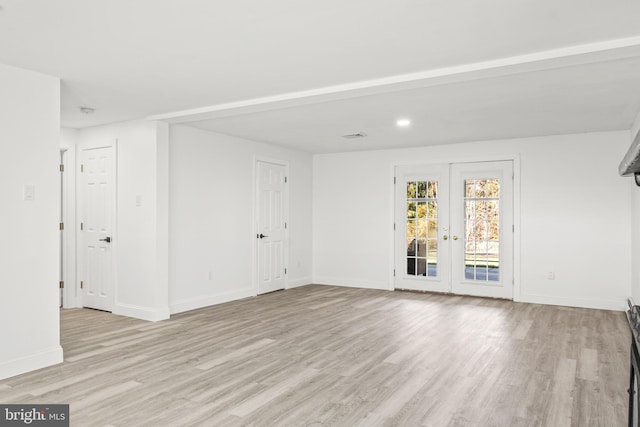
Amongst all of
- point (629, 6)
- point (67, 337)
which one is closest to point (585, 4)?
point (629, 6)

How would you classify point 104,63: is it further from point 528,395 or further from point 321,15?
point 528,395

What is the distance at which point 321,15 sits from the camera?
104 inches

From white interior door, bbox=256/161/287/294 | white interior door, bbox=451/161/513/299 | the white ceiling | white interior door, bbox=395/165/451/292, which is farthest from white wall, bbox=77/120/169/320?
white interior door, bbox=451/161/513/299

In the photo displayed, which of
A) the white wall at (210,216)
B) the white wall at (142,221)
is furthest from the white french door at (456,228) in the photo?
the white wall at (142,221)

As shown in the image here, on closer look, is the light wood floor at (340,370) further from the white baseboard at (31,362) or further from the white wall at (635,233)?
the white wall at (635,233)

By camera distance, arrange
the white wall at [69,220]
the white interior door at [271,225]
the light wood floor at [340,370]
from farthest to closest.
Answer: the white interior door at [271,225] → the white wall at [69,220] → the light wood floor at [340,370]

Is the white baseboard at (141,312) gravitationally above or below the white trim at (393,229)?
below

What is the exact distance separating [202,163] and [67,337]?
265 cm

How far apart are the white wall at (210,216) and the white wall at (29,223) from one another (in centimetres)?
189

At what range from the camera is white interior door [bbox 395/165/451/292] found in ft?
24.0

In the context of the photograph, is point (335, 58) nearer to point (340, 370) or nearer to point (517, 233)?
point (340, 370)

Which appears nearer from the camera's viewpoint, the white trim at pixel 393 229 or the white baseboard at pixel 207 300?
the white baseboard at pixel 207 300

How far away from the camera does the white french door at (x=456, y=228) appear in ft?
22.4

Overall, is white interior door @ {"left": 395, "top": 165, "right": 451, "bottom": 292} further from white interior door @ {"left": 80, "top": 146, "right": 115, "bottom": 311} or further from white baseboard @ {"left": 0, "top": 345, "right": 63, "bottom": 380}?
white baseboard @ {"left": 0, "top": 345, "right": 63, "bottom": 380}
